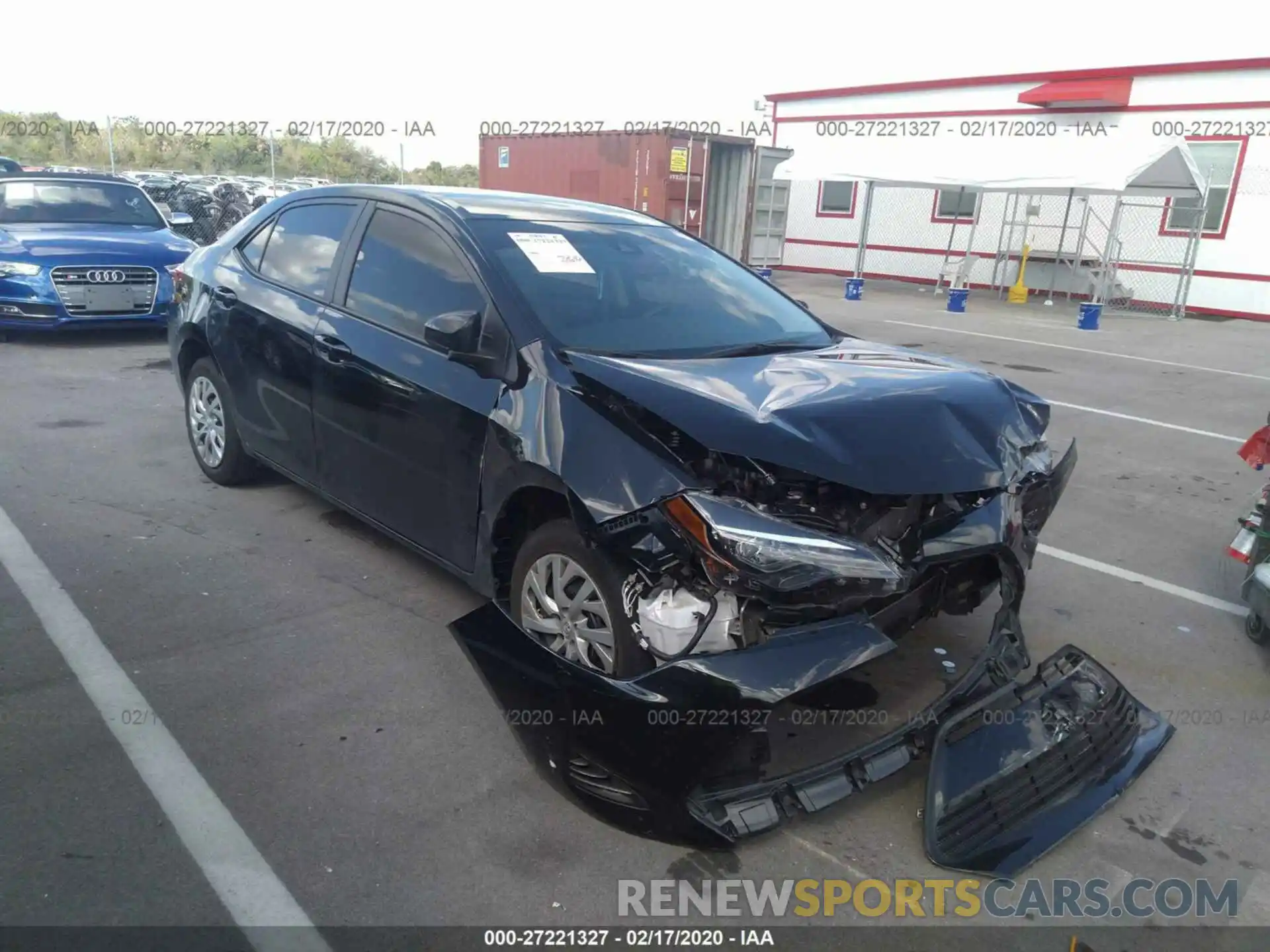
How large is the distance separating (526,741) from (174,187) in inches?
774

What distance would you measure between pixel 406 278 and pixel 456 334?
726 millimetres

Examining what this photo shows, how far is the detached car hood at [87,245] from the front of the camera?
892cm

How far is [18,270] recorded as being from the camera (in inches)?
350

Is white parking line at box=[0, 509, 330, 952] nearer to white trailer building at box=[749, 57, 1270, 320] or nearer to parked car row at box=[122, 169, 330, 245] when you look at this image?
parked car row at box=[122, 169, 330, 245]

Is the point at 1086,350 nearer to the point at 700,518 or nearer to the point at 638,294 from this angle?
the point at 638,294

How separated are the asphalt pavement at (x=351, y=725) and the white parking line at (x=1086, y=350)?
22.0 feet

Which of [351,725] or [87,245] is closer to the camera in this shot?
[351,725]

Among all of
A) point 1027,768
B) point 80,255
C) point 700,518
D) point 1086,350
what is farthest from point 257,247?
point 1086,350

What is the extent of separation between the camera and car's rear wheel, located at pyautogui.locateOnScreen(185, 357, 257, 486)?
5.20 meters

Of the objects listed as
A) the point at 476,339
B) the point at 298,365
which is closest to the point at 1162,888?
the point at 476,339

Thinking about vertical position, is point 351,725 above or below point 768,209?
below

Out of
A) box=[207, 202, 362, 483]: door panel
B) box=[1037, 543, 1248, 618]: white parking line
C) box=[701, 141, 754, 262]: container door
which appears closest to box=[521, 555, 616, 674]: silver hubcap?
box=[207, 202, 362, 483]: door panel

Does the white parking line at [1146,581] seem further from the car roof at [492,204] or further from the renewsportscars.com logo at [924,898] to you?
the car roof at [492,204]

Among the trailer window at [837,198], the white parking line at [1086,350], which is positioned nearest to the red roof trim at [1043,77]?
the trailer window at [837,198]
